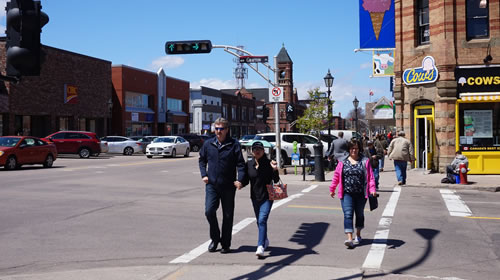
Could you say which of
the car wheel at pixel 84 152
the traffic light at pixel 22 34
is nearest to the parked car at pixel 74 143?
the car wheel at pixel 84 152

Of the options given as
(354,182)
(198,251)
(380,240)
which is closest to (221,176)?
(198,251)

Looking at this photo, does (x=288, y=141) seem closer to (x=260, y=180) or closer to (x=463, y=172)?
(x=463, y=172)

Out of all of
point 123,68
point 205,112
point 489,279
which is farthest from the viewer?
point 205,112

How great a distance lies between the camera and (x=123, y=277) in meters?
5.64

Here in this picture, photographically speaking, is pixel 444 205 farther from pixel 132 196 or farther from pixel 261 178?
pixel 132 196

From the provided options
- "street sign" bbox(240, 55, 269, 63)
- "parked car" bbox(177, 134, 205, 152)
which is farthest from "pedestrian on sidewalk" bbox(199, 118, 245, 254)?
"parked car" bbox(177, 134, 205, 152)

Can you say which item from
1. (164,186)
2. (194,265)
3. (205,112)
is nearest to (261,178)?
(194,265)

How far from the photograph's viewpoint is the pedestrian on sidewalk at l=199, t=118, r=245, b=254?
673 centimetres

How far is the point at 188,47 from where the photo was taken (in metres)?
21.0

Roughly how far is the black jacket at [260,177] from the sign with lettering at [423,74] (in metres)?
15.5

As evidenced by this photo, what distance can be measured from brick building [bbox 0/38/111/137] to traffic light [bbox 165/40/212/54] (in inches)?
731

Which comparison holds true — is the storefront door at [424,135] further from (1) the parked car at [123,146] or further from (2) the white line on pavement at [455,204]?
(1) the parked car at [123,146]

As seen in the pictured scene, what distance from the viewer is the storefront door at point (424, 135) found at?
818 inches

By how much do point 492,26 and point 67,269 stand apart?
19.2 metres
